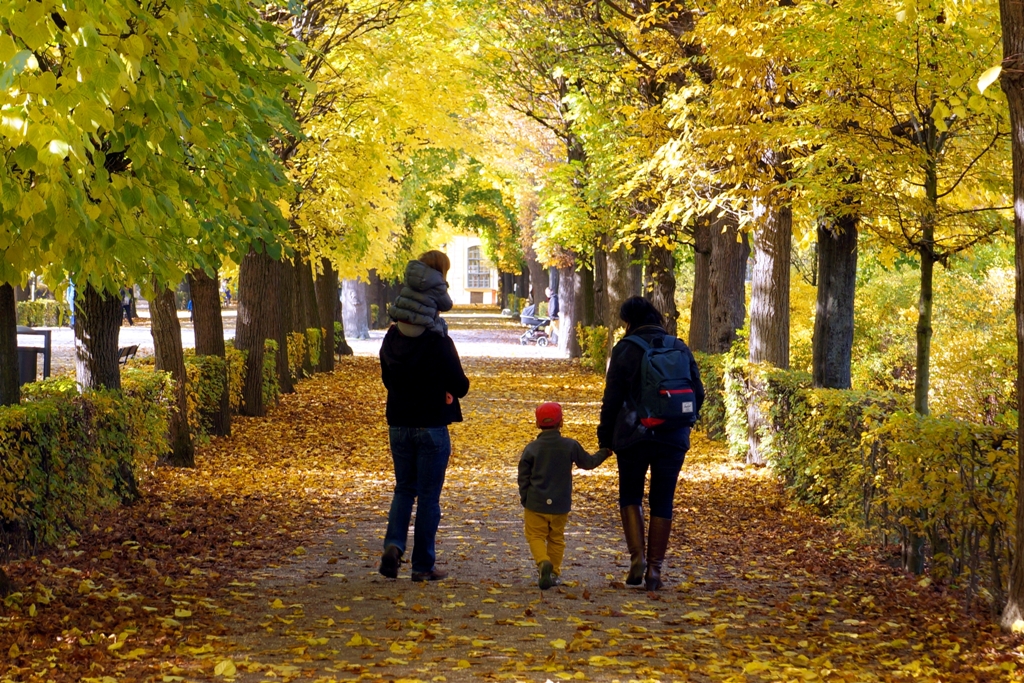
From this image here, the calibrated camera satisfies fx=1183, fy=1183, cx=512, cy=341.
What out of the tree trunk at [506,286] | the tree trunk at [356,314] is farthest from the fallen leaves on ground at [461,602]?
the tree trunk at [506,286]

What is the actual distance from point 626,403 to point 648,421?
23 cm

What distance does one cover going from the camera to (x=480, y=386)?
26359 mm

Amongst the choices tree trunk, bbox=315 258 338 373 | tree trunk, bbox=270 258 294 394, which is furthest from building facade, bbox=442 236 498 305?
tree trunk, bbox=270 258 294 394

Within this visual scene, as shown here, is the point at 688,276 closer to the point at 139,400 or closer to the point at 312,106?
the point at 312,106

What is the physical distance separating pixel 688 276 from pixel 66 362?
1015 inches

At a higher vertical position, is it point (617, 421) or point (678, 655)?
point (617, 421)

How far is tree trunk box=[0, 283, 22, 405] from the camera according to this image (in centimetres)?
837

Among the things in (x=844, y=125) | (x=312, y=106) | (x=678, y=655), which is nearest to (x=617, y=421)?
(x=678, y=655)

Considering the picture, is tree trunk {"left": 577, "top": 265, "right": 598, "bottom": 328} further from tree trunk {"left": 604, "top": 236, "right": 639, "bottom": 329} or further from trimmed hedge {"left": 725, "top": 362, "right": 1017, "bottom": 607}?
trimmed hedge {"left": 725, "top": 362, "right": 1017, "bottom": 607}

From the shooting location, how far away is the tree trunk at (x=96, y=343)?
401 inches

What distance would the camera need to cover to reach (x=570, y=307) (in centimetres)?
3744

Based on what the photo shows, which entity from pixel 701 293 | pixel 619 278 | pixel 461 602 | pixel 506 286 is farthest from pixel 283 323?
pixel 506 286

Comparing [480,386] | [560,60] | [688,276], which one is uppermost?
[560,60]

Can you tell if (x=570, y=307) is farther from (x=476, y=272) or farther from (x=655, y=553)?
(x=476, y=272)
